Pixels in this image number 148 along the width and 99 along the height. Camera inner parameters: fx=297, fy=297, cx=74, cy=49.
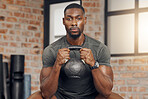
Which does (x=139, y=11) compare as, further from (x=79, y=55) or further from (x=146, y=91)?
(x=79, y=55)

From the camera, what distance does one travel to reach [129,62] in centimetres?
444

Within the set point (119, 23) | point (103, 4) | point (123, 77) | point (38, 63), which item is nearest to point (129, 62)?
point (123, 77)

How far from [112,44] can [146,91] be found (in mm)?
892

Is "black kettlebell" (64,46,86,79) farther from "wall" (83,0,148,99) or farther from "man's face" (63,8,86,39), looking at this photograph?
"wall" (83,0,148,99)

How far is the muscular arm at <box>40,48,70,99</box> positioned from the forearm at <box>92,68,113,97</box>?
0.29 meters

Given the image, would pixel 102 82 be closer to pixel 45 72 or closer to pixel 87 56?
pixel 87 56

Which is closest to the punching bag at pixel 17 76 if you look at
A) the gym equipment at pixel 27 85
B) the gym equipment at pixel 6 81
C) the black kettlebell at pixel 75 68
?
the gym equipment at pixel 6 81

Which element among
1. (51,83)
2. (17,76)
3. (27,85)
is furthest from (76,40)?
(27,85)

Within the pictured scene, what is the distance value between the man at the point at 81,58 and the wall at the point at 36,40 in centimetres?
183

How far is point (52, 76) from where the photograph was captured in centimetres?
250

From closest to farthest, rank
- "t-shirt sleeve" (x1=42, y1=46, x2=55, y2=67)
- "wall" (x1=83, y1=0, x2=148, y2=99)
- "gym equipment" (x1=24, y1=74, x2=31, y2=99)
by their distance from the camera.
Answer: "t-shirt sleeve" (x1=42, y1=46, x2=55, y2=67)
"wall" (x1=83, y1=0, x2=148, y2=99)
"gym equipment" (x1=24, y1=74, x2=31, y2=99)

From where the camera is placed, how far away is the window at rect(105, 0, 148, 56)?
14.7 ft

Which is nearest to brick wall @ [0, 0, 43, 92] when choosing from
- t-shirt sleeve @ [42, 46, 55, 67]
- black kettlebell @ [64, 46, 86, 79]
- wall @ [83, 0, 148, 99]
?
wall @ [83, 0, 148, 99]

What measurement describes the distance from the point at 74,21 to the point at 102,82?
57 centimetres
